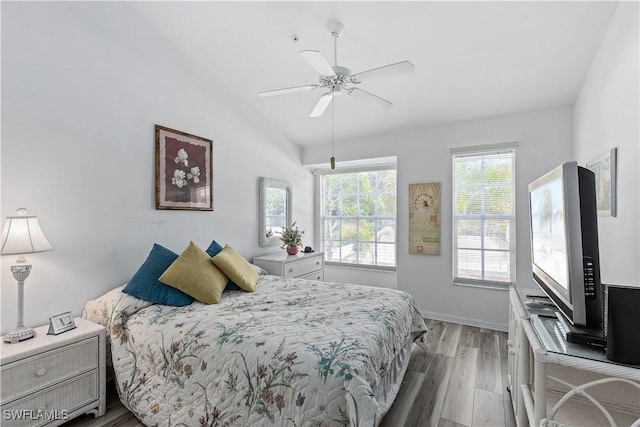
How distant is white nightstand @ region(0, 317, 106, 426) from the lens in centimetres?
165

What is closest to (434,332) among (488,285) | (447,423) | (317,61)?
(488,285)

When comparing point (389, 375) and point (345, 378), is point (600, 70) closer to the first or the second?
point (389, 375)

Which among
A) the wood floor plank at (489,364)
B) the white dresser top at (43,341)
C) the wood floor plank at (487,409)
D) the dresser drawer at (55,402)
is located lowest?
the wood floor plank at (487,409)

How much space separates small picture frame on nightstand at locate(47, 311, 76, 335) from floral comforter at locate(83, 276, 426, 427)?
205mm

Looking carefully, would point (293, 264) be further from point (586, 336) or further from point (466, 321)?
point (586, 336)

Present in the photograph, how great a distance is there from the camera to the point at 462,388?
2.31 metres

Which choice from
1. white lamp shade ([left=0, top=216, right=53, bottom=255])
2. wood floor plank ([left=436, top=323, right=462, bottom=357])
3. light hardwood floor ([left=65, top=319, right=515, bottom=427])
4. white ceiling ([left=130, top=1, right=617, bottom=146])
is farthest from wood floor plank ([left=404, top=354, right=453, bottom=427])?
white ceiling ([left=130, top=1, right=617, bottom=146])

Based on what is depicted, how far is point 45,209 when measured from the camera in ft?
6.97

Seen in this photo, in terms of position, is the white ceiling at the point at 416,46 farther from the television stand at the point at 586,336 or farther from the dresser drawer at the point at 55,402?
the dresser drawer at the point at 55,402

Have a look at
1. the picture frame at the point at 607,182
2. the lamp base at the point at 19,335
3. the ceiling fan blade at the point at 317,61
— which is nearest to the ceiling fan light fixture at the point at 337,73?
the ceiling fan blade at the point at 317,61

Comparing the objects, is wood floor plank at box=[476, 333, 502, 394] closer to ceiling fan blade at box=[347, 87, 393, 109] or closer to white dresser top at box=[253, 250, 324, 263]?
white dresser top at box=[253, 250, 324, 263]

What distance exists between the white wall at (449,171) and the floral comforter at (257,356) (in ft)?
5.13

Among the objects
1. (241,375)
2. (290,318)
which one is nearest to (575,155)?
(290,318)

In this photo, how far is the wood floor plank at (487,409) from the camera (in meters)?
1.93
